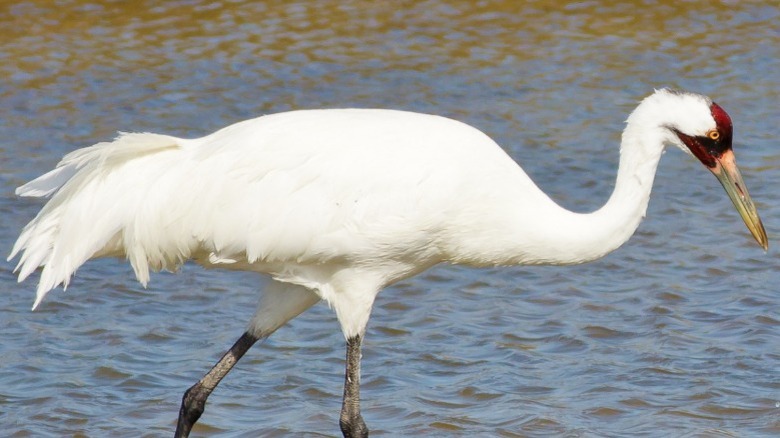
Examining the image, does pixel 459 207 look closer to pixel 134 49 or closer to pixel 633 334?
pixel 633 334

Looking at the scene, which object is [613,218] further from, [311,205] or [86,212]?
[86,212]

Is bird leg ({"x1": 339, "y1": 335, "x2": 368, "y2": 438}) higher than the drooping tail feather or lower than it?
lower

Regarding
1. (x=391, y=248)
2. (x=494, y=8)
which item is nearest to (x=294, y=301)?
(x=391, y=248)

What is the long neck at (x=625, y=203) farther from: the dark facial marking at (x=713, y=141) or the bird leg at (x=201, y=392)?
the bird leg at (x=201, y=392)

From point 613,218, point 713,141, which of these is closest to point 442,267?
point 613,218

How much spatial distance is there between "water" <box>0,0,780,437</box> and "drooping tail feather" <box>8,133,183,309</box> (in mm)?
953

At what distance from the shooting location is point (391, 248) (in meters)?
6.19

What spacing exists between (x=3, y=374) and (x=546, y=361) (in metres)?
2.79

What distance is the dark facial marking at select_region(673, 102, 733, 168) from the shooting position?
6.11 meters

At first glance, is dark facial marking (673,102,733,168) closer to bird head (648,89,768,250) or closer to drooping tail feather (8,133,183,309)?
bird head (648,89,768,250)

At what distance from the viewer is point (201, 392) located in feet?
22.0

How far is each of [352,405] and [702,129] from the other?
1.96 meters

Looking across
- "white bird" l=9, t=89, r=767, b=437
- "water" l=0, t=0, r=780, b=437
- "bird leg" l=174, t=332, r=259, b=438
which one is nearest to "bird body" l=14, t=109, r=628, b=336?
"white bird" l=9, t=89, r=767, b=437

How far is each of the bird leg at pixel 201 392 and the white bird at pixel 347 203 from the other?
0.44 metres
